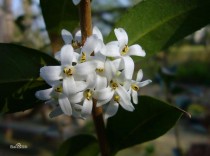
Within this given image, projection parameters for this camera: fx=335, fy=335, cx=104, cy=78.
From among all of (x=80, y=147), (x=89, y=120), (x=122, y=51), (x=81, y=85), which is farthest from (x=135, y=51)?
(x=89, y=120)

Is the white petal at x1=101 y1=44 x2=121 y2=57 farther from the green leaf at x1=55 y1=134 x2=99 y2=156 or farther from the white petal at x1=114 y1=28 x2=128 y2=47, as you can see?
the green leaf at x1=55 y1=134 x2=99 y2=156

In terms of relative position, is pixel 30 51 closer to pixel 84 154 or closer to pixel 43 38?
pixel 84 154

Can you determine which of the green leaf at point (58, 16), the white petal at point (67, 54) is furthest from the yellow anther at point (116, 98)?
the green leaf at point (58, 16)

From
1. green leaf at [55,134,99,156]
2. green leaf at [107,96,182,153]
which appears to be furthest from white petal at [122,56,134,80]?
green leaf at [55,134,99,156]

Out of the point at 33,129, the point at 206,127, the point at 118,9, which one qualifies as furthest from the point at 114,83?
the point at 33,129

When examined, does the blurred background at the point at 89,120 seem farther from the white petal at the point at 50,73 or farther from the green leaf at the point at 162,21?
the white petal at the point at 50,73
